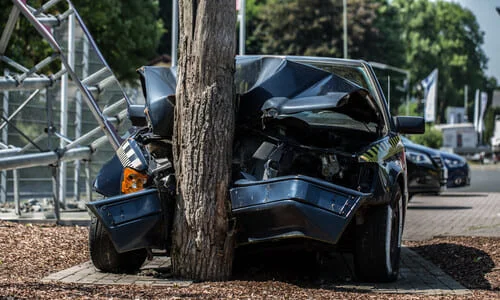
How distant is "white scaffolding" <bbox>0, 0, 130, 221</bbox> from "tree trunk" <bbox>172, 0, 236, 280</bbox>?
14.9 ft

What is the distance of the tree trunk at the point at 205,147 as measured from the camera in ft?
22.3

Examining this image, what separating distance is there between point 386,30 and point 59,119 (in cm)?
4937

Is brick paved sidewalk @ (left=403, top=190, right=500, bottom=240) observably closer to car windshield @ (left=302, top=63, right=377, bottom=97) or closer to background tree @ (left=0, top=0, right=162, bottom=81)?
car windshield @ (left=302, top=63, right=377, bottom=97)

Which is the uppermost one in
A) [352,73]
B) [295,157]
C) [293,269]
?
[352,73]

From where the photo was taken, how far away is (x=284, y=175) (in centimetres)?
702

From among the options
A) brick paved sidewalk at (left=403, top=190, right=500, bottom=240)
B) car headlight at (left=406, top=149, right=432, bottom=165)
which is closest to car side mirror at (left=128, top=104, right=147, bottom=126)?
brick paved sidewalk at (left=403, top=190, right=500, bottom=240)

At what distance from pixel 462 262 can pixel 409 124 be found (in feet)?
4.44

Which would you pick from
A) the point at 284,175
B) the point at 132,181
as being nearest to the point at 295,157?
the point at 284,175

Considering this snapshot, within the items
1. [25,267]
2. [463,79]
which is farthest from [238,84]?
[463,79]

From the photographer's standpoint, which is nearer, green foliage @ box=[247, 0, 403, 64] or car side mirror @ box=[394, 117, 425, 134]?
car side mirror @ box=[394, 117, 425, 134]

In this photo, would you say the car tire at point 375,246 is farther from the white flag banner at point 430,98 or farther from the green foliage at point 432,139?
the green foliage at point 432,139

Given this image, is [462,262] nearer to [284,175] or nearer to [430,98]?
[284,175]

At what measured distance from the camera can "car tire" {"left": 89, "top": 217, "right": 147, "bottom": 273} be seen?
7184 millimetres

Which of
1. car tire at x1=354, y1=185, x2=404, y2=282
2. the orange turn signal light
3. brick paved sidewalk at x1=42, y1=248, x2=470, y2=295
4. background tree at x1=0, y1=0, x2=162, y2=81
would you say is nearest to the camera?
brick paved sidewalk at x1=42, y1=248, x2=470, y2=295
